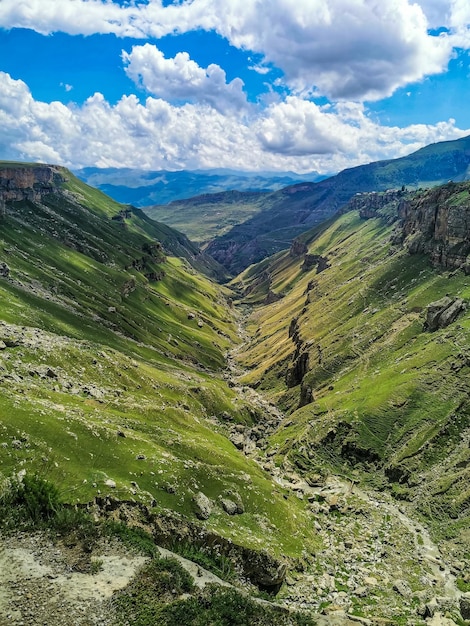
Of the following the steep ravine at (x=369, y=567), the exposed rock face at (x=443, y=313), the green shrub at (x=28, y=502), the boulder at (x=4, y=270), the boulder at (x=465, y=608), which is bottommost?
the steep ravine at (x=369, y=567)

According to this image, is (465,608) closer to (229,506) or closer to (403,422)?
(229,506)

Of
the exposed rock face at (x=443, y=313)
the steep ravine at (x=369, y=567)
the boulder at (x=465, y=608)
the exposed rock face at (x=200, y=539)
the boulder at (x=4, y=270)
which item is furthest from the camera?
the boulder at (x=4, y=270)

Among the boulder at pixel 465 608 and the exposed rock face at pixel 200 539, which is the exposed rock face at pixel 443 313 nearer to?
the boulder at pixel 465 608

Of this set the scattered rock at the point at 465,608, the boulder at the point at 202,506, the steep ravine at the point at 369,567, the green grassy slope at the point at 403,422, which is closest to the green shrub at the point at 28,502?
the boulder at the point at 202,506

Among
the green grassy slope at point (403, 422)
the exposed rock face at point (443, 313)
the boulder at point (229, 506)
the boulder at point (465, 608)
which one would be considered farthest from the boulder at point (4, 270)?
the boulder at point (465, 608)

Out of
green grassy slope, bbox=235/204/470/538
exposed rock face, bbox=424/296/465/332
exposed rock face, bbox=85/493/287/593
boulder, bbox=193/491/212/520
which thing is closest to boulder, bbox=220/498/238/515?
boulder, bbox=193/491/212/520

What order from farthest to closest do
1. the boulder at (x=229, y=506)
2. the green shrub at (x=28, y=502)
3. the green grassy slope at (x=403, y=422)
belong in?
the green grassy slope at (x=403, y=422) → the boulder at (x=229, y=506) → the green shrub at (x=28, y=502)

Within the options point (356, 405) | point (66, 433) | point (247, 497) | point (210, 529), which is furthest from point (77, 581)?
point (356, 405)

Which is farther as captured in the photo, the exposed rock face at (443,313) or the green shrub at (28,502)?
the exposed rock face at (443,313)

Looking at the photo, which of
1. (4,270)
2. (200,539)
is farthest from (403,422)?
(4,270)

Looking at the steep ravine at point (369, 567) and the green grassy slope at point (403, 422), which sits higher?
the green grassy slope at point (403, 422)
